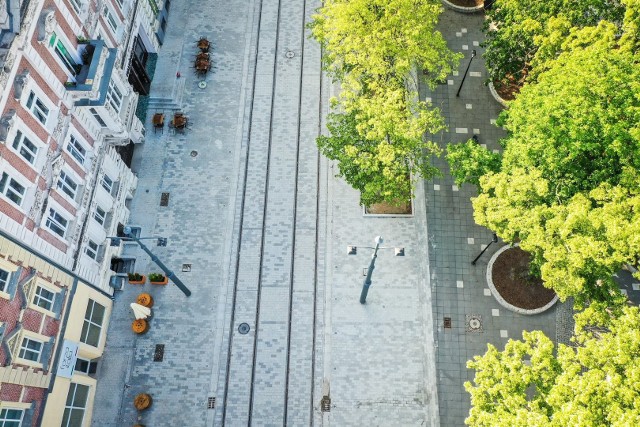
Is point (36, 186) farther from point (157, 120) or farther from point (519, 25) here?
point (519, 25)

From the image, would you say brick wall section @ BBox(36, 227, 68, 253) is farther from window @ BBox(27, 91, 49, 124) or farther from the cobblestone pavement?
the cobblestone pavement

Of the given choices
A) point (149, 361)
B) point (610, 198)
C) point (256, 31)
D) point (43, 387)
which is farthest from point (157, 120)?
point (610, 198)

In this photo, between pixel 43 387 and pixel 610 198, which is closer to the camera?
pixel 610 198

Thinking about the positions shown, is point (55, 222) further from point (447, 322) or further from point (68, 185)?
point (447, 322)

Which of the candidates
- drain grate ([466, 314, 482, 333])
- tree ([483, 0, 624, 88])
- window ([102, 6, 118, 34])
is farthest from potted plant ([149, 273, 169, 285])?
tree ([483, 0, 624, 88])

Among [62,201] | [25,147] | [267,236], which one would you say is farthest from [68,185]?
[267,236]

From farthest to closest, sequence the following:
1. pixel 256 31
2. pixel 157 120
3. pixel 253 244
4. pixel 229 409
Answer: pixel 256 31 → pixel 157 120 → pixel 253 244 → pixel 229 409
